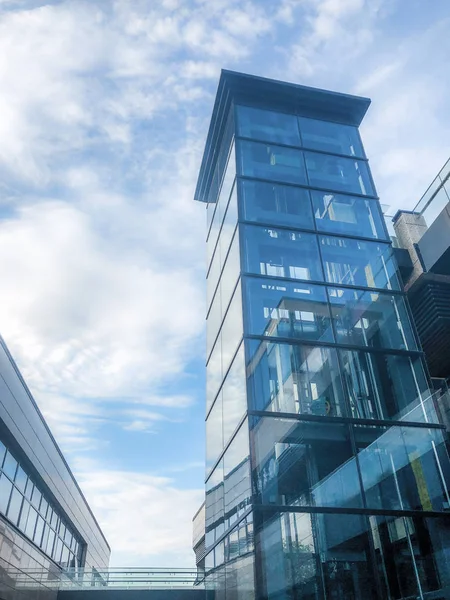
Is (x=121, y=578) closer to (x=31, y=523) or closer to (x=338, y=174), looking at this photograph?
(x=31, y=523)

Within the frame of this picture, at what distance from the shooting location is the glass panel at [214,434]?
1478 centimetres

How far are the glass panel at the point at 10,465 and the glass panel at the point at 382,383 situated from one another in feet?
41.2

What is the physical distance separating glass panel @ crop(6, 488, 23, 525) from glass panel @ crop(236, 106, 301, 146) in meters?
16.5

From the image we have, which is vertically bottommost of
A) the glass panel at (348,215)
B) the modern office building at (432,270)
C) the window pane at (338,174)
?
the modern office building at (432,270)

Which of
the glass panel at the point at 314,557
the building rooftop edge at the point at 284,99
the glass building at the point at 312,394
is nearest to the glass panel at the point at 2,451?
the glass building at the point at 312,394

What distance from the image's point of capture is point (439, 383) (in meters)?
16.1

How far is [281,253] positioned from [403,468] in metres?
7.44

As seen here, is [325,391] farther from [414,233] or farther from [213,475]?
[414,233]

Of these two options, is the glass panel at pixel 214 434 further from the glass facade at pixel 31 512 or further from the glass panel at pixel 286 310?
the glass facade at pixel 31 512

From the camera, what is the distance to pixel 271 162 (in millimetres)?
18656

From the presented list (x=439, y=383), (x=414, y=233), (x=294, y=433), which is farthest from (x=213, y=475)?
(x=414, y=233)

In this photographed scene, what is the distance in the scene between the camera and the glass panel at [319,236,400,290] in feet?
51.9

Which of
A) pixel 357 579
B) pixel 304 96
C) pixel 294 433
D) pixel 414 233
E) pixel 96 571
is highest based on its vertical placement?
pixel 304 96

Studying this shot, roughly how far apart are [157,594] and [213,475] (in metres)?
5.63
